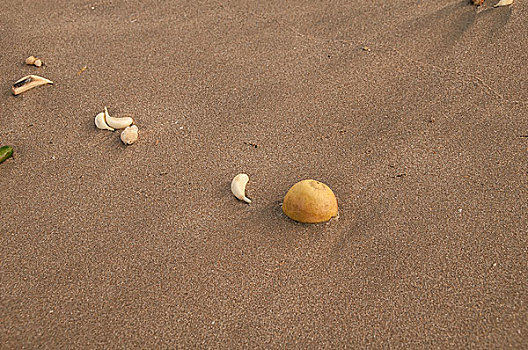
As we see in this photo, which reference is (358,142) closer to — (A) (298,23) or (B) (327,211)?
(B) (327,211)

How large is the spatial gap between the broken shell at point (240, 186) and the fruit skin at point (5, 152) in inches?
47.2

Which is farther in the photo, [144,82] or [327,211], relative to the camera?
[144,82]

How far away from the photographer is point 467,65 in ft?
8.93

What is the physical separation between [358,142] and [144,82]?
1343mm

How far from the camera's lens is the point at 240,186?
2.15 m

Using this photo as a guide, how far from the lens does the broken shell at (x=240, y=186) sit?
214cm

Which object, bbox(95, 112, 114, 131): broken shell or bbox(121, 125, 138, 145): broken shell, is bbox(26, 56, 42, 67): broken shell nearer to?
bbox(95, 112, 114, 131): broken shell

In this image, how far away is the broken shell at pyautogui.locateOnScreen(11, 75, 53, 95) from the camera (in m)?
2.68

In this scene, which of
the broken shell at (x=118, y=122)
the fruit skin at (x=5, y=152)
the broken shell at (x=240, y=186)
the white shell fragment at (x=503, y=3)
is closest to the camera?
the broken shell at (x=240, y=186)

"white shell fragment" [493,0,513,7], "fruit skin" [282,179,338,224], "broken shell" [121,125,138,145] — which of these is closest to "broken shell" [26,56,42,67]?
"broken shell" [121,125,138,145]

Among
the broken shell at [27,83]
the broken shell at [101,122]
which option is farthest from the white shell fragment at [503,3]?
the broken shell at [27,83]

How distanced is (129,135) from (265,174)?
760 millimetres

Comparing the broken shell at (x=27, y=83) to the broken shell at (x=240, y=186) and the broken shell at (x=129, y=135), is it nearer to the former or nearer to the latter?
the broken shell at (x=129, y=135)

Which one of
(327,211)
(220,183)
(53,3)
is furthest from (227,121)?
(53,3)
